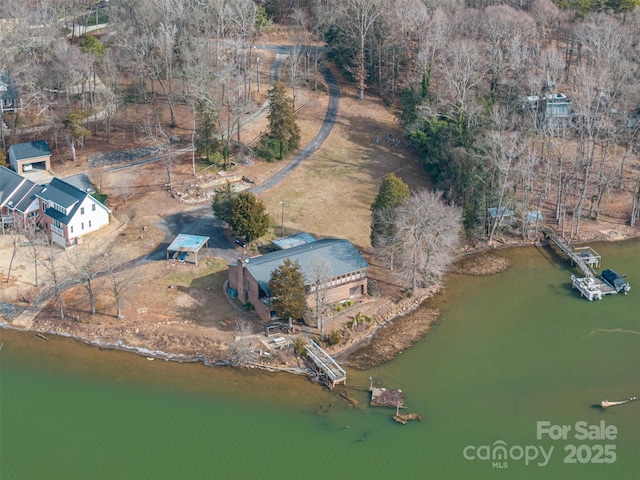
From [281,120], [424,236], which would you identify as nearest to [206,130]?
[281,120]

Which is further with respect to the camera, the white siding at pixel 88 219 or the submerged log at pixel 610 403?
the white siding at pixel 88 219

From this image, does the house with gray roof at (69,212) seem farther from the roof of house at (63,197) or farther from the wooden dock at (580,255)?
the wooden dock at (580,255)

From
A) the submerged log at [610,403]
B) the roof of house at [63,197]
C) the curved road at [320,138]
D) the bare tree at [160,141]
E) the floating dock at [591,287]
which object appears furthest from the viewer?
the curved road at [320,138]

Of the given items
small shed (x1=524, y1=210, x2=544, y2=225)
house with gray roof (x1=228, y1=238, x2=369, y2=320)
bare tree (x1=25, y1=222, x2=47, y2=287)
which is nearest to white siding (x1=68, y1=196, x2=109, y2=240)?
bare tree (x1=25, y1=222, x2=47, y2=287)

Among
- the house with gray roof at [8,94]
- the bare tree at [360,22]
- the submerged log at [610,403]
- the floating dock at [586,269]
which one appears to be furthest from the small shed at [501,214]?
the house with gray roof at [8,94]

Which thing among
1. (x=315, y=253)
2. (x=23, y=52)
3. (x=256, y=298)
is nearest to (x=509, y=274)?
(x=315, y=253)

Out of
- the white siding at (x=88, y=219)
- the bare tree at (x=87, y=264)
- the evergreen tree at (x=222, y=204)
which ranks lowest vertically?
the bare tree at (x=87, y=264)

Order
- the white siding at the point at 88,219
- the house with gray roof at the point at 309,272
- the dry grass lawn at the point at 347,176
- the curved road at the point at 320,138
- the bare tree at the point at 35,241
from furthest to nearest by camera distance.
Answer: the curved road at the point at 320,138, the dry grass lawn at the point at 347,176, the white siding at the point at 88,219, the bare tree at the point at 35,241, the house with gray roof at the point at 309,272

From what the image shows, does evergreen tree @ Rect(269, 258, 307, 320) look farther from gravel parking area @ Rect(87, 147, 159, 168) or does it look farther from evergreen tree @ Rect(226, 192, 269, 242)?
gravel parking area @ Rect(87, 147, 159, 168)
